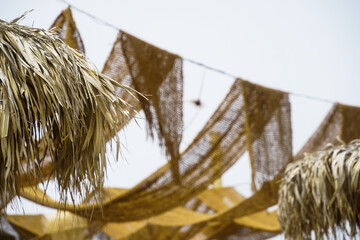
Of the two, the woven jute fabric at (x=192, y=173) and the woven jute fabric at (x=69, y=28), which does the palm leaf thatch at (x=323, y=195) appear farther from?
the woven jute fabric at (x=69, y=28)

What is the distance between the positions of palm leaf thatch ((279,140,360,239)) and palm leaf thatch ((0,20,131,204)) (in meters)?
1.40

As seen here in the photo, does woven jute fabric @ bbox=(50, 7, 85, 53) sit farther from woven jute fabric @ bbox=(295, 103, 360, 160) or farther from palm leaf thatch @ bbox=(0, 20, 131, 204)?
woven jute fabric @ bbox=(295, 103, 360, 160)

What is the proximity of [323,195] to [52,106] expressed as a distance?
1666 mm

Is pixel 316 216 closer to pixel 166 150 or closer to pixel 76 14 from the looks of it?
pixel 166 150

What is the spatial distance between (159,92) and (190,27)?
3570 millimetres

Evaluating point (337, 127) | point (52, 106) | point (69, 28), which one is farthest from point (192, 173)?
point (52, 106)

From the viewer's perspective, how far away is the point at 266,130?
360 cm

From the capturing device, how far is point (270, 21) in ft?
22.1

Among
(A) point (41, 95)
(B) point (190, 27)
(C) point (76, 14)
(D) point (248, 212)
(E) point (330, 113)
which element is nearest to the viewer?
(A) point (41, 95)

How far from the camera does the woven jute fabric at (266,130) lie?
11.6ft

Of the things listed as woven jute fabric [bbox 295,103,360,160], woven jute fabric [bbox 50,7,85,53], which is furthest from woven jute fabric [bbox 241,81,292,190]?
woven jute fabric [bbox 50,7,85,53]

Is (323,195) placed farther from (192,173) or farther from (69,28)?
(69,28)

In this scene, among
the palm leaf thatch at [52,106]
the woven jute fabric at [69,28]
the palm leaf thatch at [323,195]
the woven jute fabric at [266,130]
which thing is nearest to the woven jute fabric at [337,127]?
the woven jute fabric at [266,130]

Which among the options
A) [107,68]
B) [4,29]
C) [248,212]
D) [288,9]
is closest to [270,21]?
[288,9]
